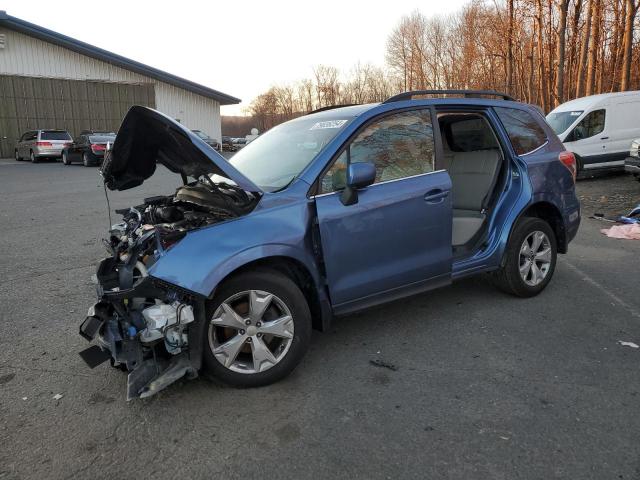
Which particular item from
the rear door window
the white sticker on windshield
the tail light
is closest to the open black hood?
the white sticker on windshield

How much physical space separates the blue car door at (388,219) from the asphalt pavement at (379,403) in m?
0.52

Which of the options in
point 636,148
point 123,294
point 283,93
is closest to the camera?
point 123,294

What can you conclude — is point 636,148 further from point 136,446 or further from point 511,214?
point 136,446

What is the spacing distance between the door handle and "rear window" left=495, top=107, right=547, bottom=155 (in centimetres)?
128

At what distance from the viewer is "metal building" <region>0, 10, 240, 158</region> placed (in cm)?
2870

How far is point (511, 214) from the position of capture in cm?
445

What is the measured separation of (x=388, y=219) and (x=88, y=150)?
22.2m

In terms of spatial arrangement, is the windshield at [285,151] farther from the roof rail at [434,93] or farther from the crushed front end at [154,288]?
the roof rail at [434,93]

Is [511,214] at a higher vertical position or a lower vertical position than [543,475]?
higher

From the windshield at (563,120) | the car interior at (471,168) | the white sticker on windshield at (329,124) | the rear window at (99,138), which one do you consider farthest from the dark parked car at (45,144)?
the white sticker on windshield at (329,124)

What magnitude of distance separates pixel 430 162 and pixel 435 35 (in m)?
45.3

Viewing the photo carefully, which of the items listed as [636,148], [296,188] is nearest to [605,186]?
[636,148]

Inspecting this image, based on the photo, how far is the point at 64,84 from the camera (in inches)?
1197

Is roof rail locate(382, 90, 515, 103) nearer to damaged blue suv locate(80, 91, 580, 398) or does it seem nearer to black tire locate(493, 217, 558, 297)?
damaged blue suv locate(80, 91, 580, 398)
